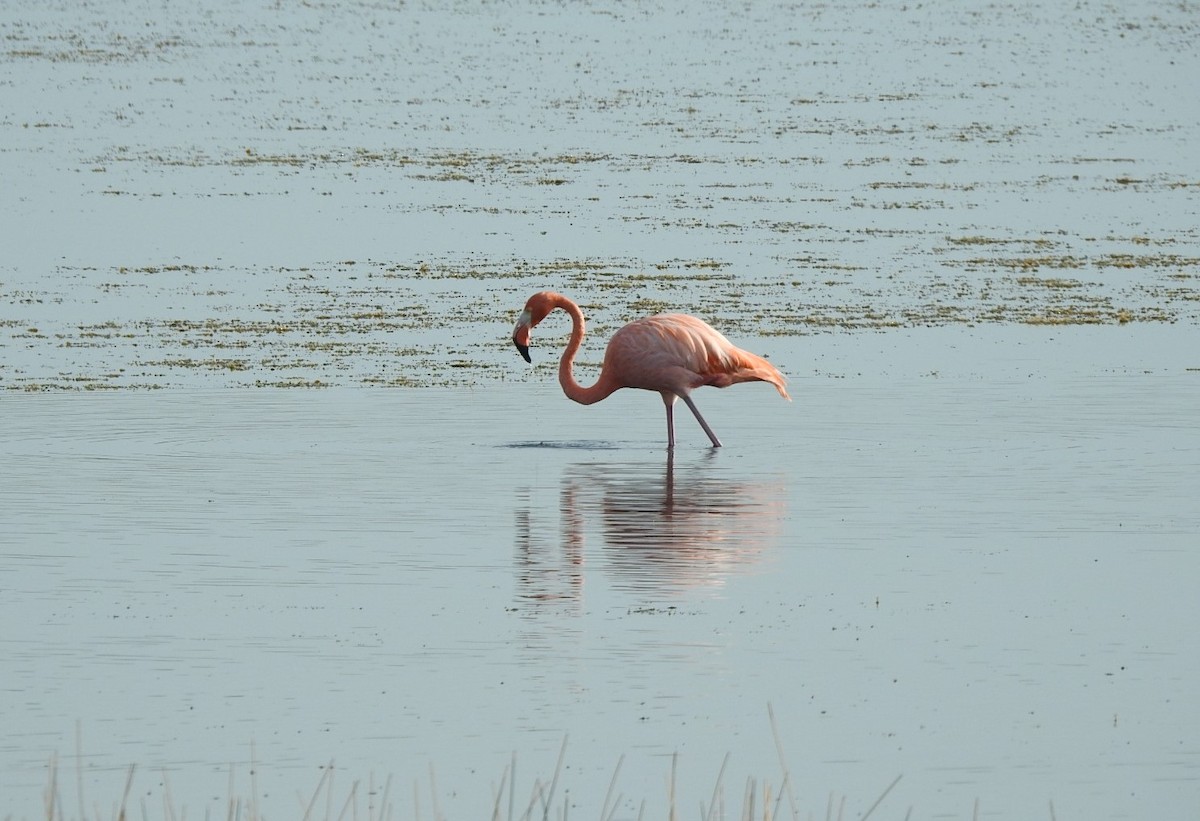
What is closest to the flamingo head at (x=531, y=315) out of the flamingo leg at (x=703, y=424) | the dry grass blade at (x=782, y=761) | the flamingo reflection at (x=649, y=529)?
the flamingo leg at (x=703, y=424)

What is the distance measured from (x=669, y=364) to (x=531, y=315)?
5.25 feet

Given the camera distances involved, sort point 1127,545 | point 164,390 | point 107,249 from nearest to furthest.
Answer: point 1127,545 → point 164,390 → point 107,249

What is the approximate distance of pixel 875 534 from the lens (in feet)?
43.0

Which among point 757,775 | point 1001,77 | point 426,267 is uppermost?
point 1001,77

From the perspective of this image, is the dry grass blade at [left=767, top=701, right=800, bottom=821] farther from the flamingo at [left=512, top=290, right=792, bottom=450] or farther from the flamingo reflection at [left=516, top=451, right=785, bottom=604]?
the flamingo at [left=512, top=290, right=792, bottom=450]

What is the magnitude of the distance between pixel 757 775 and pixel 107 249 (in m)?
27.3

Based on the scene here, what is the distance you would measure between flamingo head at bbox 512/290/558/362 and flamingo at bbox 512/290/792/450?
0.44m

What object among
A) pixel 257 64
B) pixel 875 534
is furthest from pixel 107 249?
pixel 257 64

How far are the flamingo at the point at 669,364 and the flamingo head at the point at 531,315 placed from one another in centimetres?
44

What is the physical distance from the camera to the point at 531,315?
18750 millimetres

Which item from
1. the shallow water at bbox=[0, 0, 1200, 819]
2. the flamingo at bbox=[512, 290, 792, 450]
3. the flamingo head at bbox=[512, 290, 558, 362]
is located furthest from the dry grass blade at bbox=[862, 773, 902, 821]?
the flamingo head at bbox=[512, 290, 558, 362]

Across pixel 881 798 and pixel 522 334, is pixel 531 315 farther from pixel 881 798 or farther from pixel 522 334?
pixel 881 798

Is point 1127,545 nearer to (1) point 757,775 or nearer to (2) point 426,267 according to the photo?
(1) point 757,775

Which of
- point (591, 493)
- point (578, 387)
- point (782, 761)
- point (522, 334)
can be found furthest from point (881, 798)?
point (522, 334)
